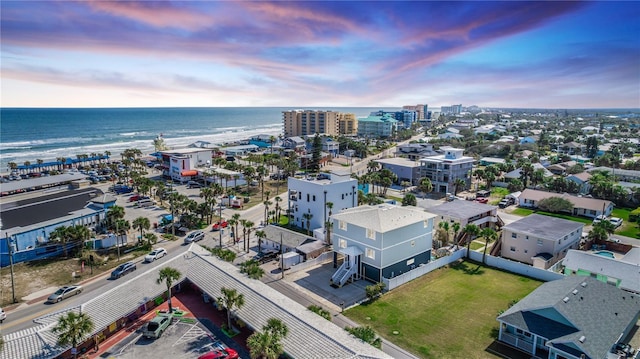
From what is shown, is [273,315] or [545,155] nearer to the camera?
[273,315]

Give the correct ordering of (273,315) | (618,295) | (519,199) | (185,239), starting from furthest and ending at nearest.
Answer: (519,199)
(185,239)
(618,295)
(273,315)

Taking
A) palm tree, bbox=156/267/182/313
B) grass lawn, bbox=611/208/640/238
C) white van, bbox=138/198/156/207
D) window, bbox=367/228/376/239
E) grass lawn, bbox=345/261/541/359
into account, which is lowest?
grass lawn, bbox=345/261/541/359

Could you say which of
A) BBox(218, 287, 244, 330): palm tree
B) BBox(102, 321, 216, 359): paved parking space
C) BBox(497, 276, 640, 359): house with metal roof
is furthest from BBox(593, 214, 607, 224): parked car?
BBox(102, 321, 216, 359): paved parking space

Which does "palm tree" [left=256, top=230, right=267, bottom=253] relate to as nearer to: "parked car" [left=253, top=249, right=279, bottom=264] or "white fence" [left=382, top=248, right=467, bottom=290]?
"parked car" [left=253, top=249, right=279, bottom=264]

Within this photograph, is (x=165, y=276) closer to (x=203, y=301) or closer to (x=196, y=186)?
(x=203, y=301)

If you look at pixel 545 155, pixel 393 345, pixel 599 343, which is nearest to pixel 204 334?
pixel 393 345

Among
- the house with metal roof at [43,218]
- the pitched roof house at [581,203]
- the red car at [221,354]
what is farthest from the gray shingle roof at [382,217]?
the pitched roof house at [581,203]

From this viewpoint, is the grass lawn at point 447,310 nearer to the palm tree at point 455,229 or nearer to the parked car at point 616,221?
the palm tree at point 455,229

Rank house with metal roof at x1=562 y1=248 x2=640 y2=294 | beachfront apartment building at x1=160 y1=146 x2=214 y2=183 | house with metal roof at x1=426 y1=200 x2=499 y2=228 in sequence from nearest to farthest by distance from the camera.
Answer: house with metal roof at x1=562 y1=248 x2=640 y2=294 < house with metal roof at x1=426 y1=200 x2=499 y2=228 < beachfront apartment building at x1=160 y1=146 x2=214 y2=183
